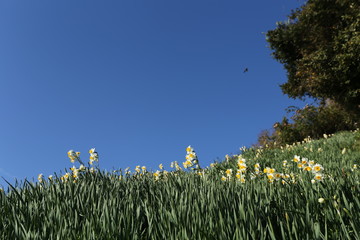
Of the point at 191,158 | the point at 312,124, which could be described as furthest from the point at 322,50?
the point at 191,158

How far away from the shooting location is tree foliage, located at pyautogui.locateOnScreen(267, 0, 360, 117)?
14086mm

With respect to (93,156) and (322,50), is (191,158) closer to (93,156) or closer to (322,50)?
(93,156)

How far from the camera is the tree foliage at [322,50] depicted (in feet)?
46.2

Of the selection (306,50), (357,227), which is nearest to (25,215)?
(357,227)

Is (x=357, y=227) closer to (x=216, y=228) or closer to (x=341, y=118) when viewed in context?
(x=216, y=228)

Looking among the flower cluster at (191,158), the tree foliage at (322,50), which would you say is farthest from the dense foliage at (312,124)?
the flower cluster at (191,158)

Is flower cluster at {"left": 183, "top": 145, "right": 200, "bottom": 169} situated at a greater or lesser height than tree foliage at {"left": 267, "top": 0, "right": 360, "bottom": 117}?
lesser

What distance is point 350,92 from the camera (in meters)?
14.5

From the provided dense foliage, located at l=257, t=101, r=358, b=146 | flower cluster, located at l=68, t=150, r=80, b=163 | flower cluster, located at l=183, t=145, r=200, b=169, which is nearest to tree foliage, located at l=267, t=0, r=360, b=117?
dense foliage, located at l=257, t=101, r=358, b=146

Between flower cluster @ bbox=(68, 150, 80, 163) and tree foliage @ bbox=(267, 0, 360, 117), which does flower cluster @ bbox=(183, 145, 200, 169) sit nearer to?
flower cluster @ bbox=(68, 150, 80, 163)

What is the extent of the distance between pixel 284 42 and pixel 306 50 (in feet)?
4.32

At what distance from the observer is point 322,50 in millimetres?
14883

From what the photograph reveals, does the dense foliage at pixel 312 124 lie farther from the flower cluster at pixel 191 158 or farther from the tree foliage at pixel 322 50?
the flower cluster at pixel 191 158

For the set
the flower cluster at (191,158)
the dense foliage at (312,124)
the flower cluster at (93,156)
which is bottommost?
the flower cluster at (191,158)
